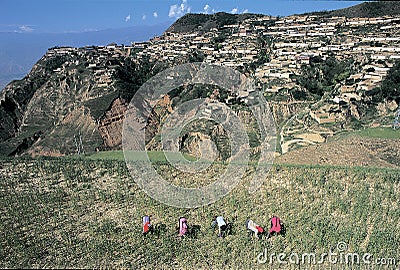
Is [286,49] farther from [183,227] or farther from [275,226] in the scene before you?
[183,227]

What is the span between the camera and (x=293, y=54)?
4975cm

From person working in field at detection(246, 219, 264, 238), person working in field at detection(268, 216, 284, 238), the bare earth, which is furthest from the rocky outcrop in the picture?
person working in field at detection(268, 216, 284, 238)

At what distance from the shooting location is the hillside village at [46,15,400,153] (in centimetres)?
2977

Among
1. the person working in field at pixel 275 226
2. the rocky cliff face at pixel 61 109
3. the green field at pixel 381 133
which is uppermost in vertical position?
the rocky cliff face at pixel 61 109

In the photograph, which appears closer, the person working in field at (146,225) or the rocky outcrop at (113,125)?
the person working in field at (146,225)

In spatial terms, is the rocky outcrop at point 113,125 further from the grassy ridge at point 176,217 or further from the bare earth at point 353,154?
the bare earth at point 353,154

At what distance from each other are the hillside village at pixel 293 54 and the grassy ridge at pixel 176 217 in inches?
511

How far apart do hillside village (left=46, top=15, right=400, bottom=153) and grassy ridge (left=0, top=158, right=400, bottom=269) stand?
13.0 meters

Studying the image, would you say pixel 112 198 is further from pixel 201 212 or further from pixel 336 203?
pixel 336 203

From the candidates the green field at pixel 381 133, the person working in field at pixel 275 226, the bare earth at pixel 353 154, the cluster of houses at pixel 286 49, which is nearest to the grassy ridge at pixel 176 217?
the person working in field at pixel 275 226

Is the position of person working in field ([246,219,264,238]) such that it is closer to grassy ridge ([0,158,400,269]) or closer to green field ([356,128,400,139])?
grassy ridge ([0,158,400,269])

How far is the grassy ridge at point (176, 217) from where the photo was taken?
9.45 m

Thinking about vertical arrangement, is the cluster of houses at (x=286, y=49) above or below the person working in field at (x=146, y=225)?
above

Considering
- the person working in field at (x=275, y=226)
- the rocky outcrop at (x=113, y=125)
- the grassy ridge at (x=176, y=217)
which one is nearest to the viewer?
the grassy ridge at (x=176, y=217)
